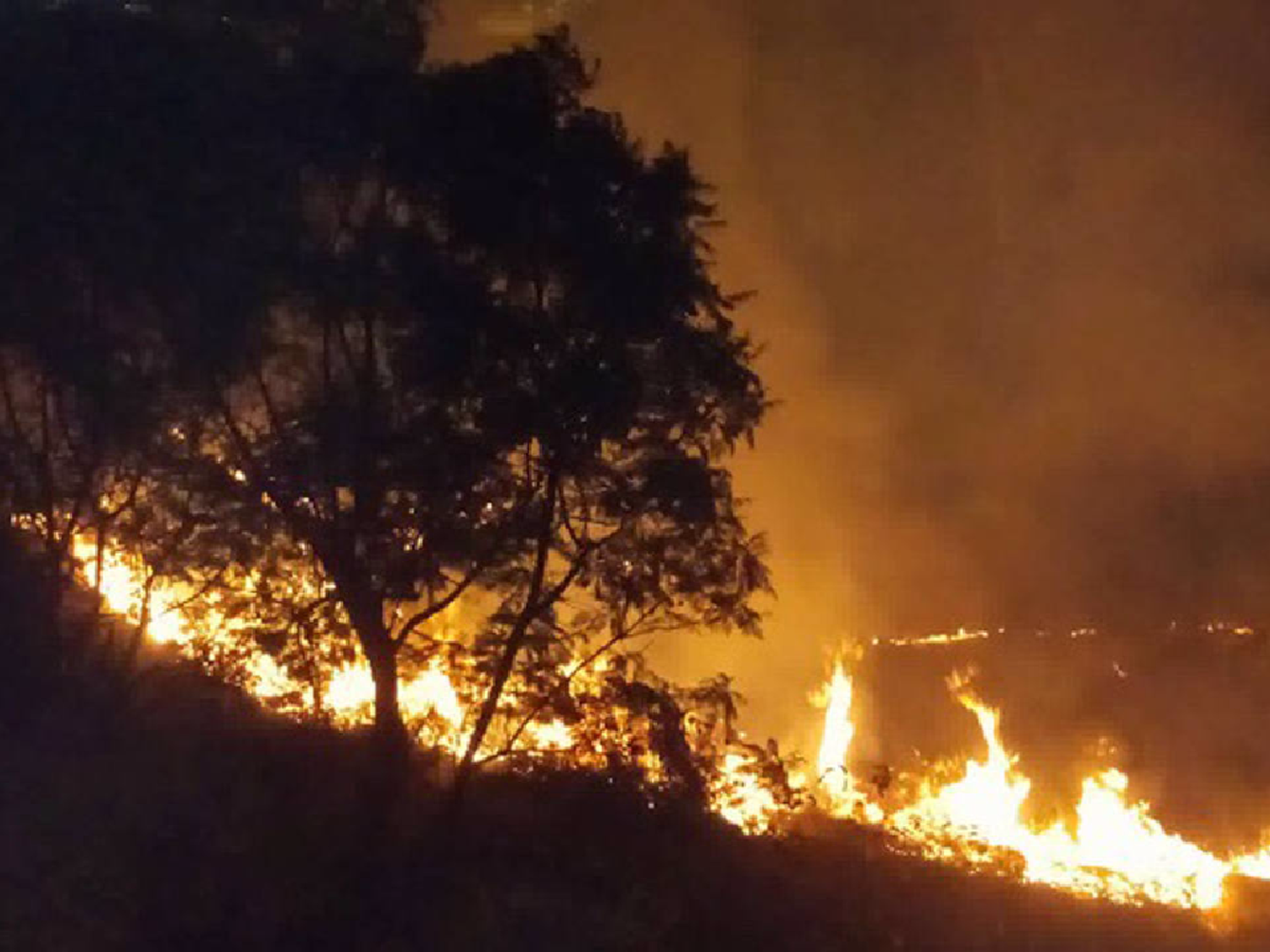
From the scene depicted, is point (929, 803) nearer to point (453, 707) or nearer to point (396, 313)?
point (453, 707)

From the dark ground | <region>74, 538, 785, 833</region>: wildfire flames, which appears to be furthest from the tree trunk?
Answer: the dark ground

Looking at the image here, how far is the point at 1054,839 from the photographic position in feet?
61.5

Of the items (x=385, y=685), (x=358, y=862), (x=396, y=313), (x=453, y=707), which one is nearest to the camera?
(x=358, y=862)

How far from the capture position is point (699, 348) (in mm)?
11992

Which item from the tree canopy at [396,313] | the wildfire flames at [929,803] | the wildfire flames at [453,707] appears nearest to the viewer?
the tree canopy at [396,313]

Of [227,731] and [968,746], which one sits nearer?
[227,731]

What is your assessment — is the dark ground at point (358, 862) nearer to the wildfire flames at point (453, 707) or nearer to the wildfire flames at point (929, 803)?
the wildfire flames at point (453, 707)

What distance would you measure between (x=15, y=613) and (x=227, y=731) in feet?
8.38

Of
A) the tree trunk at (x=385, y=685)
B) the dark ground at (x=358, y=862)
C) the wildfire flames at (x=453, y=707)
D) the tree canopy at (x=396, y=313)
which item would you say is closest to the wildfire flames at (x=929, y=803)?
the wildfire flames at (x=453, y=707)

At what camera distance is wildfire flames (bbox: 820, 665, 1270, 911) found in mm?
15820

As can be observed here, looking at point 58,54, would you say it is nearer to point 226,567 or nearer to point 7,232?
point 7,232

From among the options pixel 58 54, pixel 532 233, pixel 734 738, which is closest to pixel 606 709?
pixel 734 738

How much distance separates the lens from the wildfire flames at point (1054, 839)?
1582cm

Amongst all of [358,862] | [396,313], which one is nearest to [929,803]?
[358,862]
